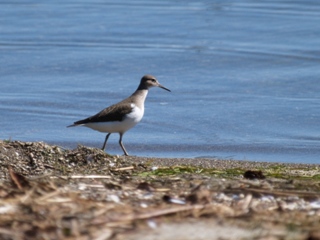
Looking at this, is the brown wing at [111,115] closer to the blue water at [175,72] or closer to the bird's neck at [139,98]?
the bird's neck at [139,98]

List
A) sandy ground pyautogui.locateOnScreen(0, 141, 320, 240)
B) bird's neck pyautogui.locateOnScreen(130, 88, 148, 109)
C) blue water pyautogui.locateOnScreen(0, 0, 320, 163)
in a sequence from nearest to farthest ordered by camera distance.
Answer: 1. sandy ground pyautogui.locateOnScreen(0, 141, 320, 240)
2. bird's neck pyautogui.locateOnScreen(130, 88, 148, 109)
3. blue water pyautogui.locateOnScreen(0, 0, 320, 163)

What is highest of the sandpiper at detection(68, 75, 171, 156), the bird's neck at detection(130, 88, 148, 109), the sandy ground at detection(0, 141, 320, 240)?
the sandy ground at detection(0, 141, 320, 240)

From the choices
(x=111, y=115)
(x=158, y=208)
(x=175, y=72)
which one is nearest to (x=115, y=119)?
(x=111, y=115)

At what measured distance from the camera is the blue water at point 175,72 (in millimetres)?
9828

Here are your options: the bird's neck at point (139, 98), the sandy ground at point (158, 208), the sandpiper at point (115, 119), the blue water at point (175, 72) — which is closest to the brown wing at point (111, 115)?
the sandpiper at point (115, 119)

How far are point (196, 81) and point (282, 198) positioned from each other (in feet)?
28.5

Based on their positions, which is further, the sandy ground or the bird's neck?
the bird's neck

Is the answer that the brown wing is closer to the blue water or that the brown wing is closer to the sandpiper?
the sandpiper

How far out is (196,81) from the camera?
12.7 metres

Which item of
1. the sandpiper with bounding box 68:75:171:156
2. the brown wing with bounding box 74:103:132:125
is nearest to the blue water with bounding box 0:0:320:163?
the sandpiper with bounding box 68:75:171:156

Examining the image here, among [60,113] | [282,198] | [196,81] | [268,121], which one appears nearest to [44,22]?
[196,81]

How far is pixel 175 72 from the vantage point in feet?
43.8

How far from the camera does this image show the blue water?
983 centimetres

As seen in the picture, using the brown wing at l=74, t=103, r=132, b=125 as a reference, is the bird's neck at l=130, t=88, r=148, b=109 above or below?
above
